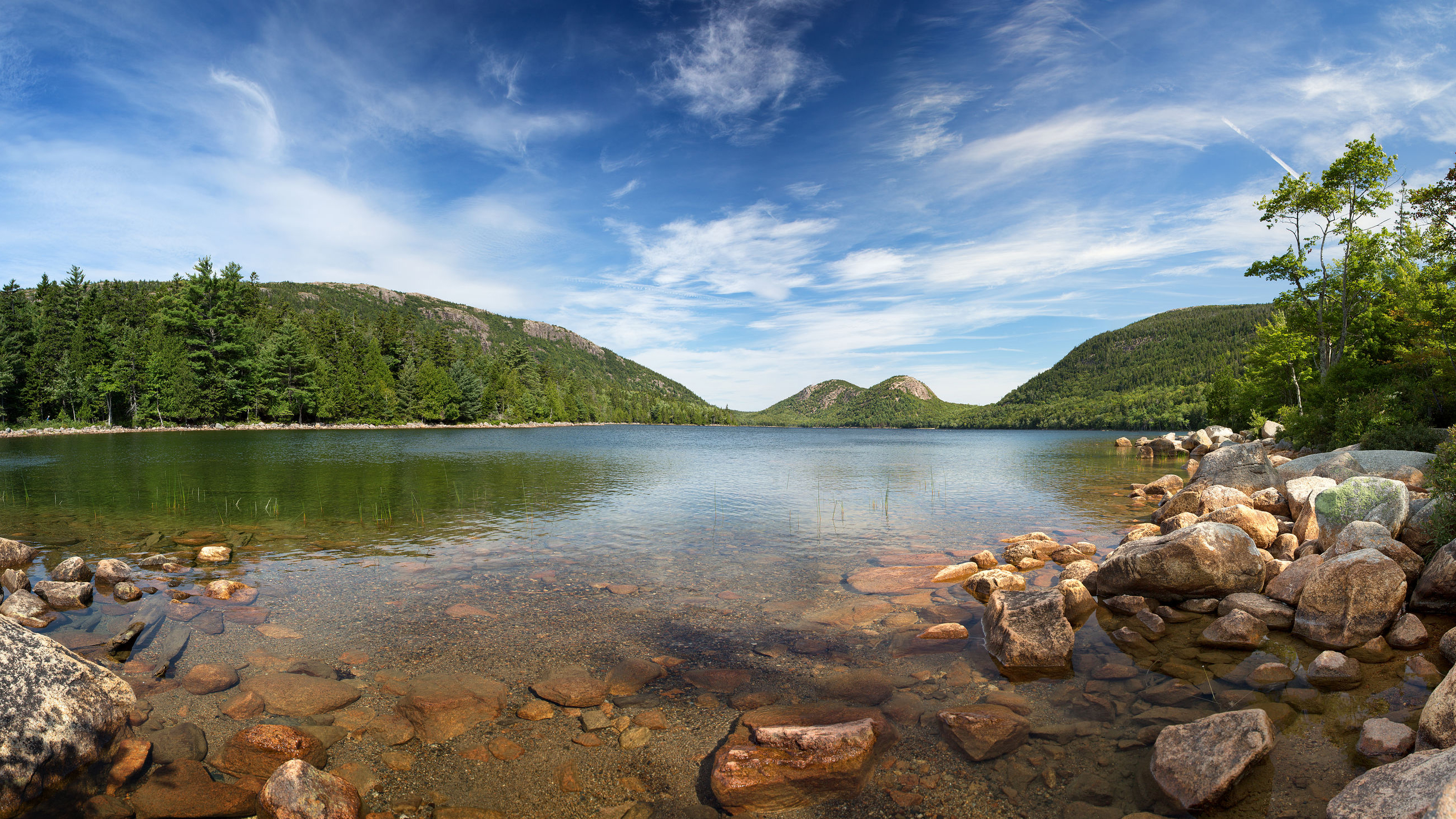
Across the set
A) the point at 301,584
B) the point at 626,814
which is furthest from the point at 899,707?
the point at 301,584

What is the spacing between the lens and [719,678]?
30.0 feet

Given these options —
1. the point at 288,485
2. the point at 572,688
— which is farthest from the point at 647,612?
the point at 288,485

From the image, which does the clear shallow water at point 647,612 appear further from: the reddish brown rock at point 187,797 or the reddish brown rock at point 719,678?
the reddish brown rock at point 187,797

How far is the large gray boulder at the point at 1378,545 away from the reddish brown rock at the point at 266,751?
1708 centimetres

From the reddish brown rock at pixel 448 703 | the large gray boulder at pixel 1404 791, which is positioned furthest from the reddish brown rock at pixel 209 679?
the large gray boulder at pixel 1404 791

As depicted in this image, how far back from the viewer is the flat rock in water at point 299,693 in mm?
7980

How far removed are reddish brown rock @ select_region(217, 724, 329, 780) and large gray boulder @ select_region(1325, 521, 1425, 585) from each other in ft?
56.0

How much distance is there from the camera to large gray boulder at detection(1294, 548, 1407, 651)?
32.5 ft

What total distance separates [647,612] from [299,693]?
19.8ft

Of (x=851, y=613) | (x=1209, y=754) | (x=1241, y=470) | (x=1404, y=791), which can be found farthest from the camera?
(x=1241, y=470)

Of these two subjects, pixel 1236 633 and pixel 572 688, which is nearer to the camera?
pixel 572 688

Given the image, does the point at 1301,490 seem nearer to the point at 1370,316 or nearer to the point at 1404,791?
the point at 1404,791

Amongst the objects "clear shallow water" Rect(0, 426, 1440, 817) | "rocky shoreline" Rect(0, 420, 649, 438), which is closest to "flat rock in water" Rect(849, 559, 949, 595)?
"clear shallow water" Rect(0, 426, 1440, 817)

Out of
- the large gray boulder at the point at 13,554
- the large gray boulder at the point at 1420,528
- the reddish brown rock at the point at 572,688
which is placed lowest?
the reddish brown rock at the point at 572,688
